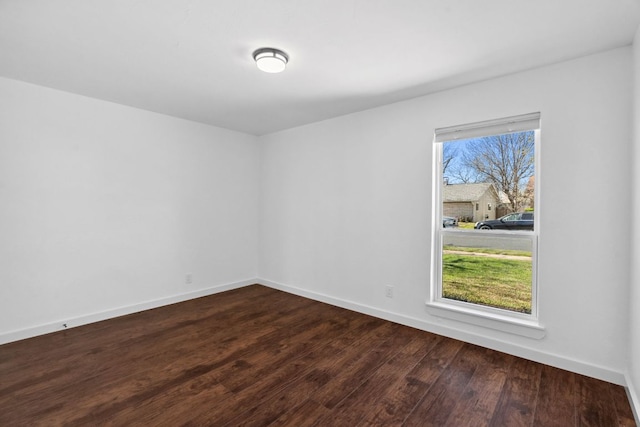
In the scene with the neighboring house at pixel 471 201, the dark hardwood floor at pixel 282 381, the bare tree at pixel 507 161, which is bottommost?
the dark hardwood floor at pixel 282 381

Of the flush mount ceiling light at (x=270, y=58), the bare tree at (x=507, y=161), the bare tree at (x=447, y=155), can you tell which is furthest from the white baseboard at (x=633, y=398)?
the flush mount ceiling light at (x=270, y=58)

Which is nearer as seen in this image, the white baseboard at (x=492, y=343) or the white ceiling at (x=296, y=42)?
the white ceiling at (x=296, y=42)

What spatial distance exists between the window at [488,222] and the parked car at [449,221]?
4cm

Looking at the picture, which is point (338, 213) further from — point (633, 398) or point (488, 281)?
point (633, 398)

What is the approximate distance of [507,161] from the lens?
277cm

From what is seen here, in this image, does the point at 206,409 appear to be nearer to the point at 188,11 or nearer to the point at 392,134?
the point at 188,11

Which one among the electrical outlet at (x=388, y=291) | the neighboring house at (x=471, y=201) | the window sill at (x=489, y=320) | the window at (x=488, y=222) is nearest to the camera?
the window sill at (x=489, y=320)

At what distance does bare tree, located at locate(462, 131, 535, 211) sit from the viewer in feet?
8.75

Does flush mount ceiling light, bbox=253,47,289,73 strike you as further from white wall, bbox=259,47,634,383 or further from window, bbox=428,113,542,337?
window, bbox=428,113,542,337

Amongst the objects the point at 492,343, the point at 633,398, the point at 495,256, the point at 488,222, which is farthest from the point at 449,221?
the point at 633,398

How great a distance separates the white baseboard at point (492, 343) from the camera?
88.0 inches

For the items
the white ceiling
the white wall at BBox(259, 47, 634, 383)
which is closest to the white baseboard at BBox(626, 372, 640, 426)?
the white wall at BBox(259, 47, 634, 383)

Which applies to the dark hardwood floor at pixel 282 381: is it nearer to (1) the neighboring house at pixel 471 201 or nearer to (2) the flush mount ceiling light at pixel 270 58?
(1) the neighboring house at pixel 471 201

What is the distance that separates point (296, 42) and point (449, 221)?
225cm
